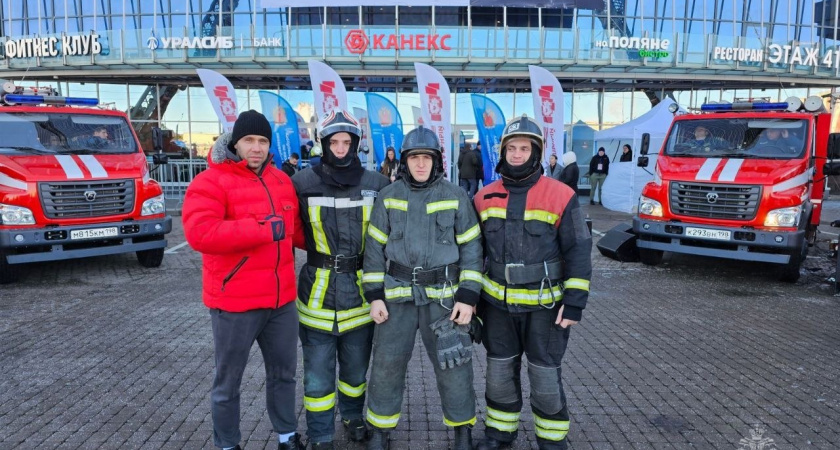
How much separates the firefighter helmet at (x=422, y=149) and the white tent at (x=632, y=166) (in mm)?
13689

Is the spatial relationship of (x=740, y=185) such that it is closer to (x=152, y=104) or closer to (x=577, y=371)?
(x=577, y=371)

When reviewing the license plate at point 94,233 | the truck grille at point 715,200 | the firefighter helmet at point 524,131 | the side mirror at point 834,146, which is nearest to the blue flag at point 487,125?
the truck grille at point 715,200

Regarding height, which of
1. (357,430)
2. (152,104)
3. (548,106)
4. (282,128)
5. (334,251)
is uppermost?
(152,104)

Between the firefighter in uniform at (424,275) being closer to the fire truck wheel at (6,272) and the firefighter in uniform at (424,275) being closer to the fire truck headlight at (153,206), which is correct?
the fire truck headlight at (153,206)

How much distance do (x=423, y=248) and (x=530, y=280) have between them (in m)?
0.63

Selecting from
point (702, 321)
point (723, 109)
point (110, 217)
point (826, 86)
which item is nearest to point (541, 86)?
point (723, 109)

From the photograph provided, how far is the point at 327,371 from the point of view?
3186 mm

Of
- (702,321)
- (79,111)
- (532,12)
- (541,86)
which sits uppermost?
(532,12)

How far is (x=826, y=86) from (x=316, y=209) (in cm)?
2644

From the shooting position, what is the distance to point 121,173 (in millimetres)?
7469

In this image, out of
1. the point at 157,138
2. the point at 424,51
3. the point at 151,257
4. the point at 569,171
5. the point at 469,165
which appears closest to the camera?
the point at 151,257

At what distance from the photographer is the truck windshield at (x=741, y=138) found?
773 cm

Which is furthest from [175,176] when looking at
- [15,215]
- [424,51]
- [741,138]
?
[741,138]

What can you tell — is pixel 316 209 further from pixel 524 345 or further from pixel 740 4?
pixel 740 4
